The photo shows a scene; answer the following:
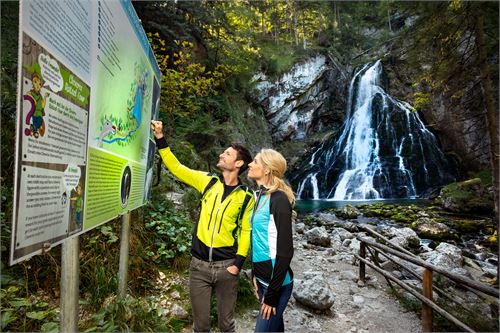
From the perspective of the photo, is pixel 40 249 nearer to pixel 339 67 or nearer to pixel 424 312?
pixel 424 312

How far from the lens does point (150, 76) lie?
10.3 ft

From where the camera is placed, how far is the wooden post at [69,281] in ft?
5.52

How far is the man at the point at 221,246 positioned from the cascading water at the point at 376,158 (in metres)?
19.1

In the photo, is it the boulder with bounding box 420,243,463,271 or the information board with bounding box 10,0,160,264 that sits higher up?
the information board with bounding box 10,0,160,264

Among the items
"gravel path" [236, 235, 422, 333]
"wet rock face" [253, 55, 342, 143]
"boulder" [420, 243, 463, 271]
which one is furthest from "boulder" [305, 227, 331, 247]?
"wet rock face" [253, 55, 342, 143]

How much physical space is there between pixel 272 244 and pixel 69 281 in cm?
138

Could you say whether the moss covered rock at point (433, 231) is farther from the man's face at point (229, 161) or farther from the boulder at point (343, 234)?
the man's face at point (229, 161)

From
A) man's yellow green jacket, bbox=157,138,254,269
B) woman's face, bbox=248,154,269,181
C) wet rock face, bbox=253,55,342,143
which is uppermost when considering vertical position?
wet rock face, bbox=253,55,342,143

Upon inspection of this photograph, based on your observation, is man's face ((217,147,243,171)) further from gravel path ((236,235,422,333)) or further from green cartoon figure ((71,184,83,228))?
gravel path ((236,235,422,333))

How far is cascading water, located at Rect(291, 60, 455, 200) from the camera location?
20000 millimetres

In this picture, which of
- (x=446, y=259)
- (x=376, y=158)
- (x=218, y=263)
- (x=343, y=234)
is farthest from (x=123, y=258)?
(x=376, y=158)

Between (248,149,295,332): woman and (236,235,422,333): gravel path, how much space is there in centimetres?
180

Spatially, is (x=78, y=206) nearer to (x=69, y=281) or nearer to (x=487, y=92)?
(x=69, y=281)

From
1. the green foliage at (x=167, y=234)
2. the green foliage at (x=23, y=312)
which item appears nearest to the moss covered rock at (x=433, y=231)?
the green foliage at (x=167, y=234)
